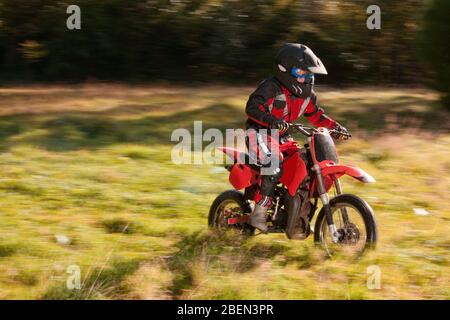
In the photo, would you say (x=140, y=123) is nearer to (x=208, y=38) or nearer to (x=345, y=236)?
(x=208, y=38)

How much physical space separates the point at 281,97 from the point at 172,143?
4.38 m

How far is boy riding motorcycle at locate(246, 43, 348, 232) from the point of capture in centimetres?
649

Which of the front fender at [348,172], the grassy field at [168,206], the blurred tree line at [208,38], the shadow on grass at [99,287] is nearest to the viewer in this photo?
the shadow on grass at [99,287]

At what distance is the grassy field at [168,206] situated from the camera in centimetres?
598

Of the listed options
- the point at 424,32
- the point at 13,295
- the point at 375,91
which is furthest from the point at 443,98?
the point at 13,295

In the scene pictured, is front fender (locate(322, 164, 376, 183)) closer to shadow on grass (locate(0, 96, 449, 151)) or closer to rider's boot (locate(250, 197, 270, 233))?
rider's boot (locate(250, 197, 270, 233))

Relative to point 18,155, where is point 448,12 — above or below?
above

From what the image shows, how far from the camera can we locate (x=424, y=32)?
41.8ft

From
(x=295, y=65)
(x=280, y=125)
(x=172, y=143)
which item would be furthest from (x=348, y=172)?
(x=172, y=143)

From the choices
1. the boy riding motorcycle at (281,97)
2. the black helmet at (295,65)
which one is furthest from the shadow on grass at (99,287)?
the black helmet at (295,65)

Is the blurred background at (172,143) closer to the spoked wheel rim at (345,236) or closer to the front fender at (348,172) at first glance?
the spoked wheel rim at (345,236)

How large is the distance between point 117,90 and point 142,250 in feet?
27.6

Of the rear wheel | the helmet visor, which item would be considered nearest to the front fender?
the helmet visor

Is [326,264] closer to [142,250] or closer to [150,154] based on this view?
[142,250]
